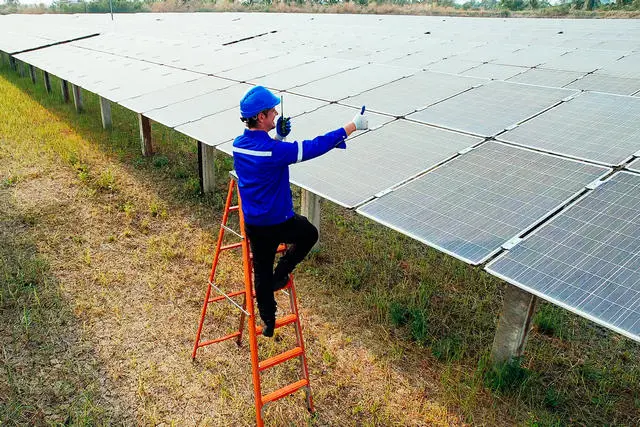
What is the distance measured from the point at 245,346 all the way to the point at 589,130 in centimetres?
486

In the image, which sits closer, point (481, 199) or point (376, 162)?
point (481, 199)

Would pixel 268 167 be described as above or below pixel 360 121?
below

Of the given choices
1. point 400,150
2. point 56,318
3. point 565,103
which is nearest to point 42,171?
point 56,318

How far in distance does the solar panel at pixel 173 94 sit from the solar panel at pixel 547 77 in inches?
218

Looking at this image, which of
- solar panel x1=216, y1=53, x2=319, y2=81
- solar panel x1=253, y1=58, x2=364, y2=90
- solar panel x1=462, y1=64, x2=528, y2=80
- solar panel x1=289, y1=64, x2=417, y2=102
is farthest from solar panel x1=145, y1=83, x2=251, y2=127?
solar panel x1=462, y1=64, x2=528, y2=80

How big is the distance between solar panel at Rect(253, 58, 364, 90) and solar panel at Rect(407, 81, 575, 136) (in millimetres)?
3047

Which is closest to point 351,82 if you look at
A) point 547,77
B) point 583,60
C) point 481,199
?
point 547,77

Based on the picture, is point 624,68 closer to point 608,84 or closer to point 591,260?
point 608,84

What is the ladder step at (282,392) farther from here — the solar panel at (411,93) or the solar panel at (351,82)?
the solar panel at (351,82)

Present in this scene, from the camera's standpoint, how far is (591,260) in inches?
150

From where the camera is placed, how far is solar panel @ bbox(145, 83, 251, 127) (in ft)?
26.7

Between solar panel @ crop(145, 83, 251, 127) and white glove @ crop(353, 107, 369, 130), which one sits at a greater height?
white glove @ crop(353, 107, 369, 130)

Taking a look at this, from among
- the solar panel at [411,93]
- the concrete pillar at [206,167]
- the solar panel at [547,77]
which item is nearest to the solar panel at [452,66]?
the solar panel at [411,93]

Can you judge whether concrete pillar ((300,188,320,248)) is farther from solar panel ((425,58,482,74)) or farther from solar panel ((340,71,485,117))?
solar panel ((425,58,482,74))
